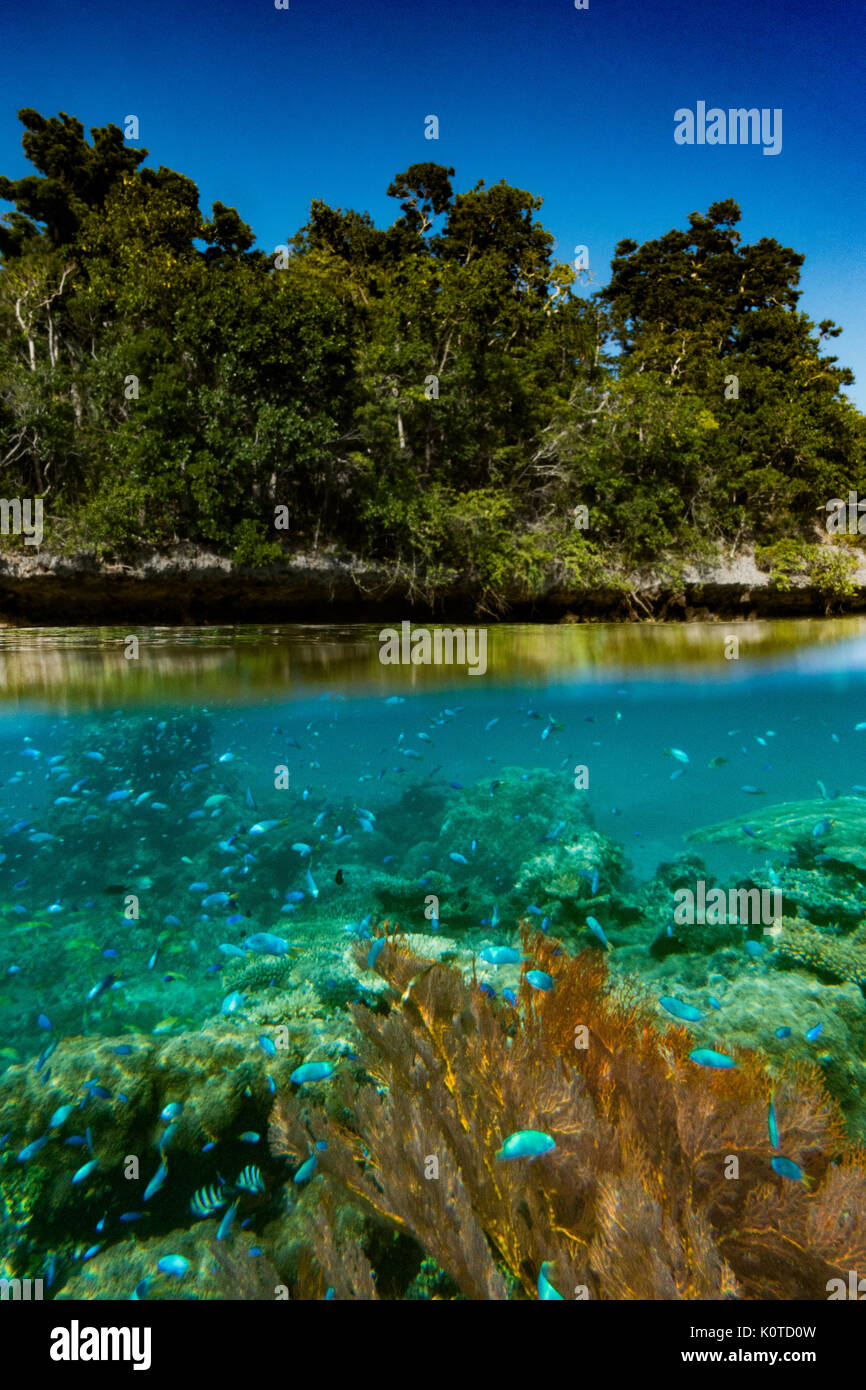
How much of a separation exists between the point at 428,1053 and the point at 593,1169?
84 centimetres

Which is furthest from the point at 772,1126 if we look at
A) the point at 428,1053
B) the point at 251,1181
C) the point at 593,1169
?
the point at 251,1181

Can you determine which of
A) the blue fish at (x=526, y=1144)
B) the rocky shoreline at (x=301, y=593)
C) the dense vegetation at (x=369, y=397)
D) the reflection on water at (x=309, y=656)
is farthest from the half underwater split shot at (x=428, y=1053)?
the dense vegetation at (x=369, y=397)

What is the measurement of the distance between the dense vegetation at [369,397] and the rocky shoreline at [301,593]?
0.71m

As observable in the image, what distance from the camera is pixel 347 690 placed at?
23.1 m

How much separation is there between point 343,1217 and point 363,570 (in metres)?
17.6

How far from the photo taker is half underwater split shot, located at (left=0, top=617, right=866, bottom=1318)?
226cm

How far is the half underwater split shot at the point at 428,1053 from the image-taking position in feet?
7.41

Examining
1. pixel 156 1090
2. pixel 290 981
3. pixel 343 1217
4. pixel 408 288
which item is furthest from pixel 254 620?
pixel 343 1217

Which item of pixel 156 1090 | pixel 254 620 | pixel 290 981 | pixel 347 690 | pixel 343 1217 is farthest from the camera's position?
pixel 347 690

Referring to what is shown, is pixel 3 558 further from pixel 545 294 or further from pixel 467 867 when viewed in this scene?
pixel 545 294

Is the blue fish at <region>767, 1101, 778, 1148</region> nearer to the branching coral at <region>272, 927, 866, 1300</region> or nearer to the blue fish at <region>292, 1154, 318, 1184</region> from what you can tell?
the branching coral at <region>272, 927, 866, 1300</region>

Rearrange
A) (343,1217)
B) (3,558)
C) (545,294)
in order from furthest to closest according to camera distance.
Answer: (545,294) → (3,558) → (343,1217)

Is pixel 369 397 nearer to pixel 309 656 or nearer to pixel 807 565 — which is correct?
pixel 309 656

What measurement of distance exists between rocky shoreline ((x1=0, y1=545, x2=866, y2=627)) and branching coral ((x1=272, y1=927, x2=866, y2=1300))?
16935 mm
